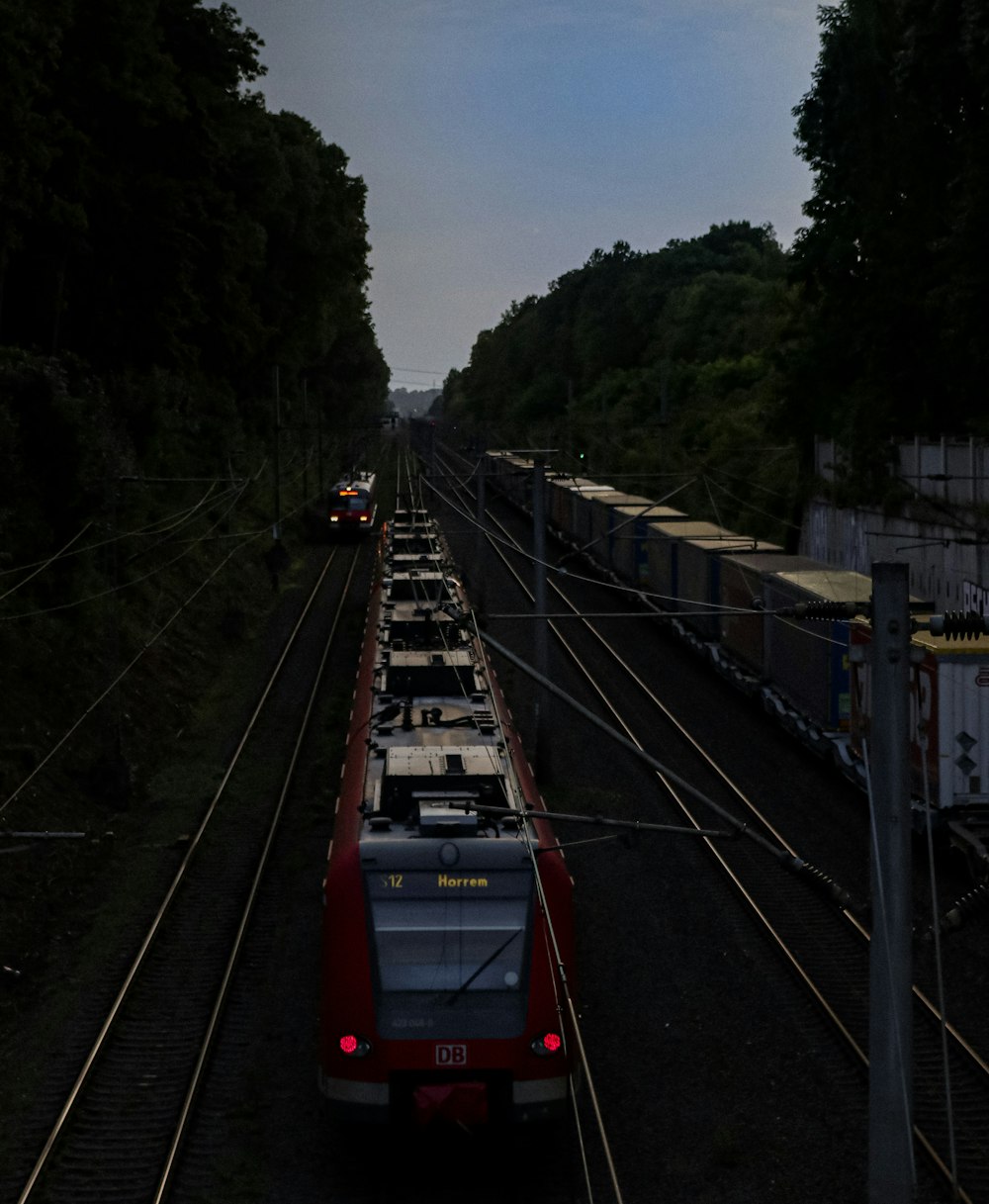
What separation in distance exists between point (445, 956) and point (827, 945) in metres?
7.35

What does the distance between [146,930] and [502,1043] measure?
821 cm

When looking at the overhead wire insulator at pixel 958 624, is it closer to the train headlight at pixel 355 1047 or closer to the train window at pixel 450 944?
the train window at pixel 450 944

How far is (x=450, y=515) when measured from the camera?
73.9m

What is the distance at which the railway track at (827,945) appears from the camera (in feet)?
40.7

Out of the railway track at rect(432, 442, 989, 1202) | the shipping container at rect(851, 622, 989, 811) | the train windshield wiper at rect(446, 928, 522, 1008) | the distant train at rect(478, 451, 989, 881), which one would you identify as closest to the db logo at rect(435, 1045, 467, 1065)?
the train windshield wiper at rect(446, 928, 522, 1008)

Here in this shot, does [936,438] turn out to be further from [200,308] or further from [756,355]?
[756,355]

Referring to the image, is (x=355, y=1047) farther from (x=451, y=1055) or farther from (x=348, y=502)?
(x=348, y=502)

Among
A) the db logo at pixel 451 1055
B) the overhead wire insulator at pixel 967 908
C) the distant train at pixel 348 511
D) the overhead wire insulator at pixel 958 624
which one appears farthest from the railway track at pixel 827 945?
the distant train at pixel 348 511

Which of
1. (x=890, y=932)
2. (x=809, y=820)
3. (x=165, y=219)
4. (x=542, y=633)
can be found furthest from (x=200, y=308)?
(x=890, y=932)

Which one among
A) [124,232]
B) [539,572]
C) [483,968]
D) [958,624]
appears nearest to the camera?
[958,624]

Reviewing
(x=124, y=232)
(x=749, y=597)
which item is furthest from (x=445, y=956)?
(x=124, y=232)

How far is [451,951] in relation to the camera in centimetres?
1205

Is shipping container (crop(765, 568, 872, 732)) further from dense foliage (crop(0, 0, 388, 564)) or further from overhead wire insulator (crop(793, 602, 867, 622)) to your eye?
overhead wire insulator (crop(793, 602, 867, 622))

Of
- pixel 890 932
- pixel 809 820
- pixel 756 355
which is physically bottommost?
pixel 809 820
